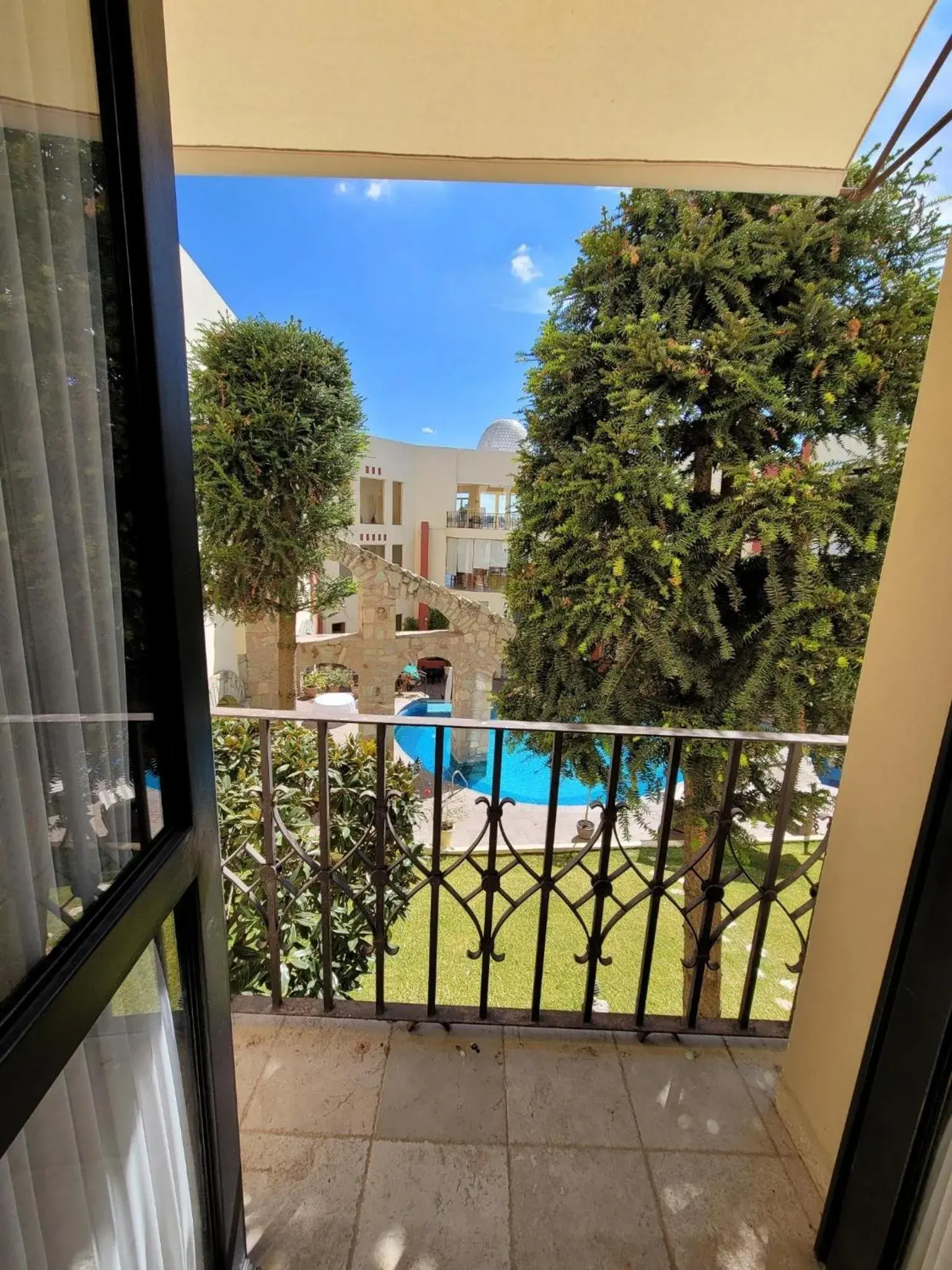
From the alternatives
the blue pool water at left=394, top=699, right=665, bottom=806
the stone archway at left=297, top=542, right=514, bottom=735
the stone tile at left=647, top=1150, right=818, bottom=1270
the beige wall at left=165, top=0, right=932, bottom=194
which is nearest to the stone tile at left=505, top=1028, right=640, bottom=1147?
the stone tile at left=647, top=1150, right=818, bottom=1270

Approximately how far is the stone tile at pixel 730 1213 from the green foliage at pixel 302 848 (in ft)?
3.10

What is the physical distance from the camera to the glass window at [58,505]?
507 millimetres

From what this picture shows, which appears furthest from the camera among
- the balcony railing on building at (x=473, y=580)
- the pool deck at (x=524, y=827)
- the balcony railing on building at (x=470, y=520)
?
the balcony railing on building at (x=470, y=520)

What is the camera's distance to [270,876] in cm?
156

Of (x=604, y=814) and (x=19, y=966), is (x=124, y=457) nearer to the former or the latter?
(x=19, y=966)

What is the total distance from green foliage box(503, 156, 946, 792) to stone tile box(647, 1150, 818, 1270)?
241cm

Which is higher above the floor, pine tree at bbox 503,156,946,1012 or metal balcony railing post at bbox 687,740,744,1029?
pine tree at bbox 503,156,946,1012

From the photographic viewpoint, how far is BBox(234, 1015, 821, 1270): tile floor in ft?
3.54

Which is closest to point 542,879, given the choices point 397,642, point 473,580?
point 397,642

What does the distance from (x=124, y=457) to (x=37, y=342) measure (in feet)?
0.49

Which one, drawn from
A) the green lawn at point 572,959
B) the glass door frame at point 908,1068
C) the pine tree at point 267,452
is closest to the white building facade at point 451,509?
the pine tree at point 267,452

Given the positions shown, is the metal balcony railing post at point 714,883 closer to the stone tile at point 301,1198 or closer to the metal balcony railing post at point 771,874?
the metal balcony railing post at point 771,874

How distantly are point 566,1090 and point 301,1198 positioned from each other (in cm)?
65

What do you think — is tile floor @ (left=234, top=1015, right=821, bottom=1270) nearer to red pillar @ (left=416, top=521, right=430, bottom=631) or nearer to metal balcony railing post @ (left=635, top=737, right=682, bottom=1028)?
metal balcony railing post @ (left=635, top=737, right=682, bottom=1028)
